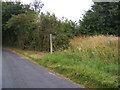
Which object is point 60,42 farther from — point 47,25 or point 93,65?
point 93,65

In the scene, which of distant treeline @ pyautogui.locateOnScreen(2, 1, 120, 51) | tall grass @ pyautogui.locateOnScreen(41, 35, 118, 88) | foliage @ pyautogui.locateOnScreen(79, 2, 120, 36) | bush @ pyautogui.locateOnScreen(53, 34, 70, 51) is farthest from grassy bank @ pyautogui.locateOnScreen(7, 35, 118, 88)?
foliage @ pyautogui.locateOnScreen(79, 2, 120, 36)

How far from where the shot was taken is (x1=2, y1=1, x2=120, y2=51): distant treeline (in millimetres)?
21703

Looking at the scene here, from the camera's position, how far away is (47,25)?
2181 centimetres

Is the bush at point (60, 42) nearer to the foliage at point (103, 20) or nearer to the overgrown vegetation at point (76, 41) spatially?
the overgrown vegetation at point (76, 41)

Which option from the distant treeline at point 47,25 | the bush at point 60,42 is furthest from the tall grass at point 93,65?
the distant treeline at point 47,25

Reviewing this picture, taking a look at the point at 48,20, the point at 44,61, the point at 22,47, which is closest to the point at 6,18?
the point at 22,47

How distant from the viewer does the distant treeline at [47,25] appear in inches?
854

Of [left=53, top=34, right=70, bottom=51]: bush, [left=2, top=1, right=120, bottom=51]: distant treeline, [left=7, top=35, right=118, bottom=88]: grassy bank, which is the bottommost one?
[left=7, top=35, right=118, bottom=88]: grassy bank

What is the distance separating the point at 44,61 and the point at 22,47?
42.4 feet

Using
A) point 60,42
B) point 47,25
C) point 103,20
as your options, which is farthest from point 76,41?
point 103,20

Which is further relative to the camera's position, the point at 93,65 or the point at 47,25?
the point at 47,25

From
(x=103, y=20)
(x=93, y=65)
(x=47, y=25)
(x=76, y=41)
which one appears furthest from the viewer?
(x=103, y=20)

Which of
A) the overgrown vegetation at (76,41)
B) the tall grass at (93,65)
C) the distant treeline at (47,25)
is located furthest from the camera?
the distant treeline at (47,25)

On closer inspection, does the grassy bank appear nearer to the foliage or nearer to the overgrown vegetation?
the overgrown vegetation
